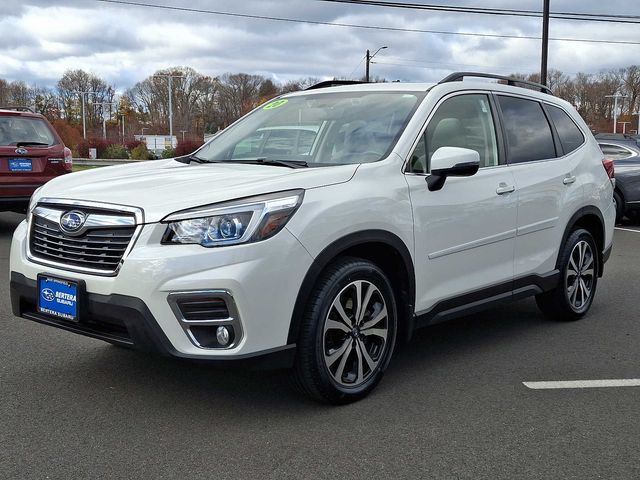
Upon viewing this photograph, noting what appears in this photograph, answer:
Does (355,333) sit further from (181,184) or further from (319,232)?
(181,184)

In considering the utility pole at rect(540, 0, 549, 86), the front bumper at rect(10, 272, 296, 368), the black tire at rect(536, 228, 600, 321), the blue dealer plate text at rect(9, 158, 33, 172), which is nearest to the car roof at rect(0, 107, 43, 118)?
the blue dealer plate text at rect(9, 158, 33, 172)

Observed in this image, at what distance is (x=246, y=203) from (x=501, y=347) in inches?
99.5

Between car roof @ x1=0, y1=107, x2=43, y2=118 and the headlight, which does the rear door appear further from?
car roof @ x1=0, y1=107, x2=43, y2=118

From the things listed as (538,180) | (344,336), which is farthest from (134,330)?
(538,180)

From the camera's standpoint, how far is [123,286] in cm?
337

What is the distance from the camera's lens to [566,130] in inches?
227

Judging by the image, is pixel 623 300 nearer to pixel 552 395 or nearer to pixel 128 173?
pixel 552 395

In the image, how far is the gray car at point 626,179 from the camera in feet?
41.5

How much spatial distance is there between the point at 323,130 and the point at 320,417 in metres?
1.83

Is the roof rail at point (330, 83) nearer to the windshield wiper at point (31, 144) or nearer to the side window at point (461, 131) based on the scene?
the side window at point (461, 131)

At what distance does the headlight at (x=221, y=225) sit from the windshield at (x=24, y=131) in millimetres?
7238

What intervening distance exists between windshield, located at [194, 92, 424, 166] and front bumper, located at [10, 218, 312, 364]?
1.01 m

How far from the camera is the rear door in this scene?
498cm

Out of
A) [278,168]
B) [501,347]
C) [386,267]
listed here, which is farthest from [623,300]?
[278,168]
